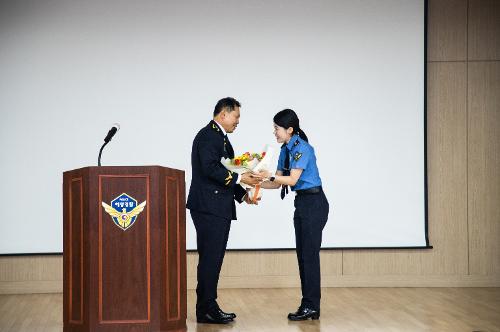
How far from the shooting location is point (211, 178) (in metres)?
5.16

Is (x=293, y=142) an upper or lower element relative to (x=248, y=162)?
upper

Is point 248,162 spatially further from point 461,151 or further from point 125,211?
point 461,151

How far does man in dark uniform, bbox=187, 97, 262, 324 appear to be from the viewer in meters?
5.18

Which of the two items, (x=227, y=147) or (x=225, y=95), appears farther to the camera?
(x=225, y=95)

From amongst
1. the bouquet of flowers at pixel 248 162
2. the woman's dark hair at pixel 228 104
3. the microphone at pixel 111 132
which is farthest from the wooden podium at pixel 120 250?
the woman's dark hair at pixel 228 104

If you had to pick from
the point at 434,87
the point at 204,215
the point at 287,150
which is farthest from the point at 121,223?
the point at 434,87

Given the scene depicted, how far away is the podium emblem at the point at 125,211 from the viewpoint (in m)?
4.48

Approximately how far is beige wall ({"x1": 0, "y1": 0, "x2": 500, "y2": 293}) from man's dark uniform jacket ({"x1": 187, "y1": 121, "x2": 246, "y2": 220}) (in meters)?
2.48

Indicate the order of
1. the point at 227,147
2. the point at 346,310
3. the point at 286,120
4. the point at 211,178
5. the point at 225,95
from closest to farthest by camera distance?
1. the point at 211,178
2. the point at 227,147
3. the point at 286,120
4. the point at 346,310
5. the point at 225,95

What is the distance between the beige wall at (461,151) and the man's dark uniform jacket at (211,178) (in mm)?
2481

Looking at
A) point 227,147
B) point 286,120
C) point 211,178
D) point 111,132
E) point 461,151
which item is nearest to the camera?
point 111,132

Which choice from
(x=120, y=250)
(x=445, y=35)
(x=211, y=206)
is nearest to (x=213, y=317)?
(x=211, y=206)

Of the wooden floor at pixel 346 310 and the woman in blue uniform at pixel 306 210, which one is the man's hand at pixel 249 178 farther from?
the wooden floor at pixel 346 310

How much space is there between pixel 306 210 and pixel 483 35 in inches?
122
